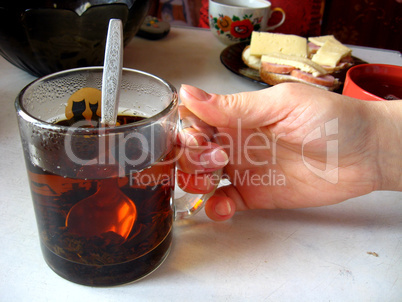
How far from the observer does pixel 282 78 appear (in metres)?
0.84

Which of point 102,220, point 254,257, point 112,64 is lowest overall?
point 254,257

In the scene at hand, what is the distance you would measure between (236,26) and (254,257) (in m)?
0.74

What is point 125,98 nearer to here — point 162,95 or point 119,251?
point 162,95

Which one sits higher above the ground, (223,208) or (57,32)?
(57,32)

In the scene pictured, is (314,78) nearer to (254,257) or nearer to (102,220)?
(254,257)

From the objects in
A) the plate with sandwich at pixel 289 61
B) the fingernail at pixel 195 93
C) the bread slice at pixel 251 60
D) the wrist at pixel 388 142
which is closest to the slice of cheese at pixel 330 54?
the plate with sandwich at pixel 289 61

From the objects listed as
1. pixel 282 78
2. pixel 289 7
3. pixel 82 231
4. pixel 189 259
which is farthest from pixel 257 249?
pixel 289 7

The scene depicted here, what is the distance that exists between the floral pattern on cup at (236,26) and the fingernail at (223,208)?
681 mm

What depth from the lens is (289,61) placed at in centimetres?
87

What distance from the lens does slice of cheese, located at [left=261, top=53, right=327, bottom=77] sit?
0.84m

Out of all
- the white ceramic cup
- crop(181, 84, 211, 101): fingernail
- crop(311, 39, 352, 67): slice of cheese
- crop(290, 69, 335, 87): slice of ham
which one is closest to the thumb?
crop(181, 84, 211, 101): fingernail

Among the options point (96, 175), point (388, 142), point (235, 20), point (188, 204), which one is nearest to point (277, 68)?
point (235, 20)

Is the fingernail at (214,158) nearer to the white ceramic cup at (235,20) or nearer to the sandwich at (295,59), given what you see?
the sandwich at (295,59)

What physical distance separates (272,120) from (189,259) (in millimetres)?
198
